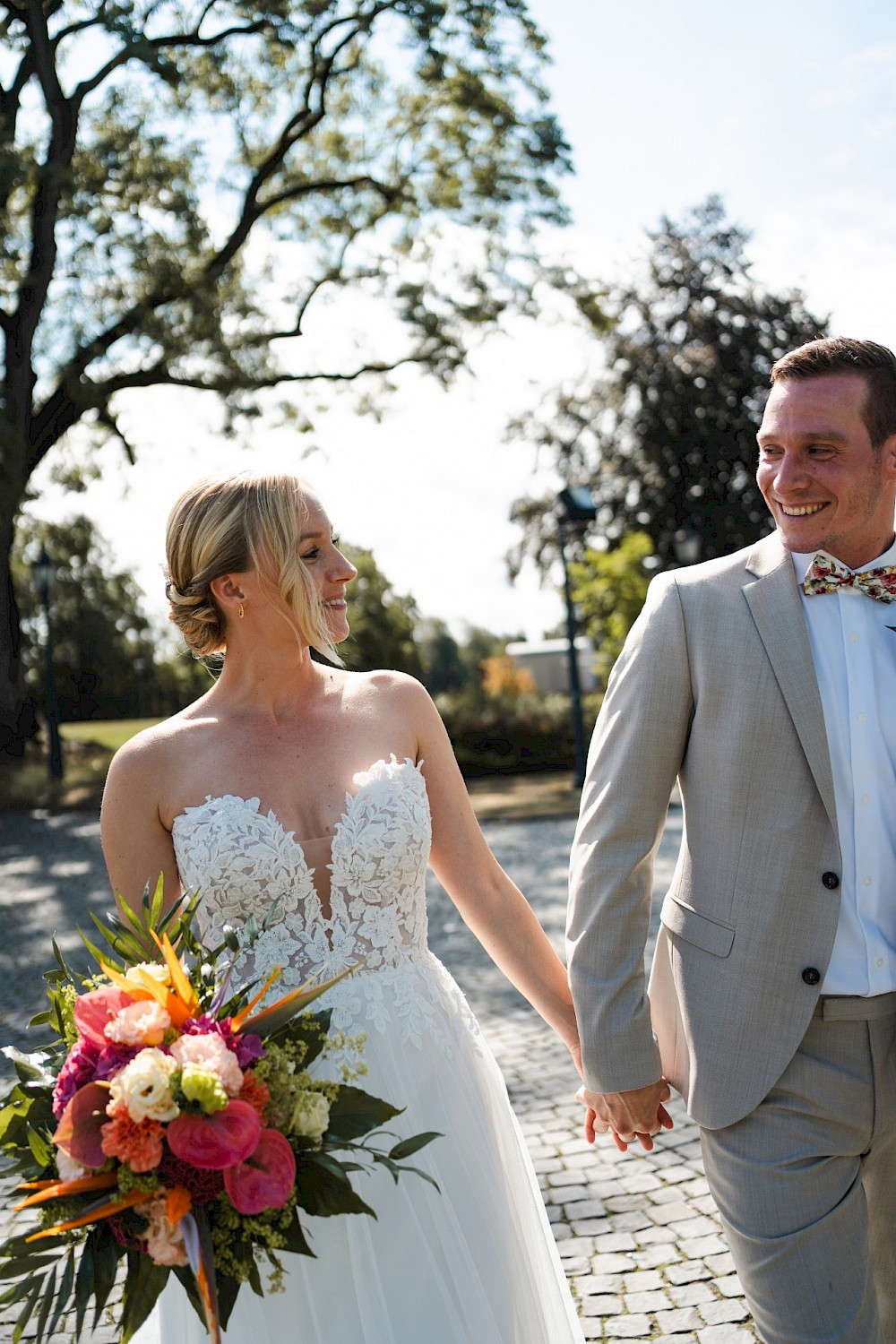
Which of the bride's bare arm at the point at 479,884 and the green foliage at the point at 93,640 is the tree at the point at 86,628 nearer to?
the green foliage at the point at 93,640

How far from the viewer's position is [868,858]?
280 centimetres

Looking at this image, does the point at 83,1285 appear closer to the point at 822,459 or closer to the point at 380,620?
the point at 822,459

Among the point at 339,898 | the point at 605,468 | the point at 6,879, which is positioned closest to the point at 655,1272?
the point at 339,898

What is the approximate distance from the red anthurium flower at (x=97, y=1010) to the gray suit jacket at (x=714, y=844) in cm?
113

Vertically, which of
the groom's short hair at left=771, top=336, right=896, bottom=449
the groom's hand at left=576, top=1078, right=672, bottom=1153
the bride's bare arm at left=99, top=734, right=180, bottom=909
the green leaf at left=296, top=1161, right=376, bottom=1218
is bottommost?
the groom's hand at left=576, top=1078, right=672, bottom=1153

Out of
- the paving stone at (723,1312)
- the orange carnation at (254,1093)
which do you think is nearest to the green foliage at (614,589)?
the paving stone at (723,1312)

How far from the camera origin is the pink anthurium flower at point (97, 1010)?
210cm

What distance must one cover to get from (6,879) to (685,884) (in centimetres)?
1435

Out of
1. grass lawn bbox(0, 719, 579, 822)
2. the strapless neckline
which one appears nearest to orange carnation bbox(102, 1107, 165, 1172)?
the strapless neckline

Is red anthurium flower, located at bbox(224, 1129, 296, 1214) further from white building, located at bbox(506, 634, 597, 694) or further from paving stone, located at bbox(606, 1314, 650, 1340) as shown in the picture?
white building, located at bbox(506, 634, 597, 694)

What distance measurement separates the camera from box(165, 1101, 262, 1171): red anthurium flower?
6.28 feet

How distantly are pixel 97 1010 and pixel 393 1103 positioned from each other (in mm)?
1085

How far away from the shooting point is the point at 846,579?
2.95 metres

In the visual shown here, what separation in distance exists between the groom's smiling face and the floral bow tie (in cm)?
5
